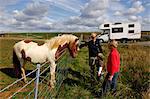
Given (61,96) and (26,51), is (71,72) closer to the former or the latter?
(26,51)

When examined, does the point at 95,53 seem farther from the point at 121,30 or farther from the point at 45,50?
the point at 121,30

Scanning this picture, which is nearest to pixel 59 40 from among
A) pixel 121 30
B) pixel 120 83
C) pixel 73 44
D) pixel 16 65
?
pixel 73 44

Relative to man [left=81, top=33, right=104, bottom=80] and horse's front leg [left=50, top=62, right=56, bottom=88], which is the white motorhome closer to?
man [left=81, top=33, right=104, bottom=80]

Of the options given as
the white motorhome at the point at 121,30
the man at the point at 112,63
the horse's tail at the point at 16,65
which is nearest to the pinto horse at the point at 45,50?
the horse's tail at the point at 16,65

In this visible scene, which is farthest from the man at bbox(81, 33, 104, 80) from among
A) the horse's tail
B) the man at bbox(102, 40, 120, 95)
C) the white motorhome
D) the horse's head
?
the white motorhome

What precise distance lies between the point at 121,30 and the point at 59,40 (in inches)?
1409

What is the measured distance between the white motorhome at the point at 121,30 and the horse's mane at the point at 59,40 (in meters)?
33.5

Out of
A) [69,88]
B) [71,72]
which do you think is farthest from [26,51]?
[69,88]

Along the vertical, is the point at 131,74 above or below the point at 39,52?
below

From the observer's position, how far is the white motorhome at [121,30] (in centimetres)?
4369

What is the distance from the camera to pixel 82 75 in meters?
10.1

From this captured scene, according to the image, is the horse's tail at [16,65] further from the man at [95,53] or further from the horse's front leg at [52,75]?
the man at [95,53]

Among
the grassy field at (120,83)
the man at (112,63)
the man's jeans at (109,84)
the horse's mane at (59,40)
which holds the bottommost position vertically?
the grassy field at (120,83)

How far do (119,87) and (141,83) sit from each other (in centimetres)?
90
